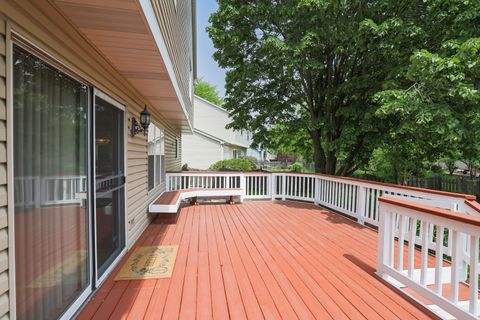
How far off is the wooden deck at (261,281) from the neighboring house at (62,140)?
54 cm

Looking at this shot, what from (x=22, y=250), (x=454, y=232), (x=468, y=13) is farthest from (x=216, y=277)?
(x=468, y=13)

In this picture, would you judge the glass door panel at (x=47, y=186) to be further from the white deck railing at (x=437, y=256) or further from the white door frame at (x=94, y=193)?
the white deck railing at (x=437, y=256)

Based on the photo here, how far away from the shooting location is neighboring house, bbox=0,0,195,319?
4.70 ft

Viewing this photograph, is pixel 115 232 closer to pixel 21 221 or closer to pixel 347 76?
pixel 21 221

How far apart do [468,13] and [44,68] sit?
696 centimetres

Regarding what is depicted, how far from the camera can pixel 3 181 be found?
4.47ft

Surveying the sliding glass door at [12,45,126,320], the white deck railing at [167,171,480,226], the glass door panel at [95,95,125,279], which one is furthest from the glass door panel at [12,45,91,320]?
the white deck railing at [167,171,480,226]

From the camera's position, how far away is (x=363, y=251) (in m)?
3.73

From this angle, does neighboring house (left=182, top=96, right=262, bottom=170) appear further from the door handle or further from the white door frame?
the door handle

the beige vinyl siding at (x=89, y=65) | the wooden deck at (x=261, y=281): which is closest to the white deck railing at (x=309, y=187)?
the wooden deck at (x=261, y=281)

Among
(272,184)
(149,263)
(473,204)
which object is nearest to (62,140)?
(149,263)

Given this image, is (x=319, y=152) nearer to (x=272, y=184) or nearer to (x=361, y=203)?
(x=272, y=184)

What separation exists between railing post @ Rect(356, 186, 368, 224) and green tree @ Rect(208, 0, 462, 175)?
1910 mm

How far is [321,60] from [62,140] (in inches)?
315
